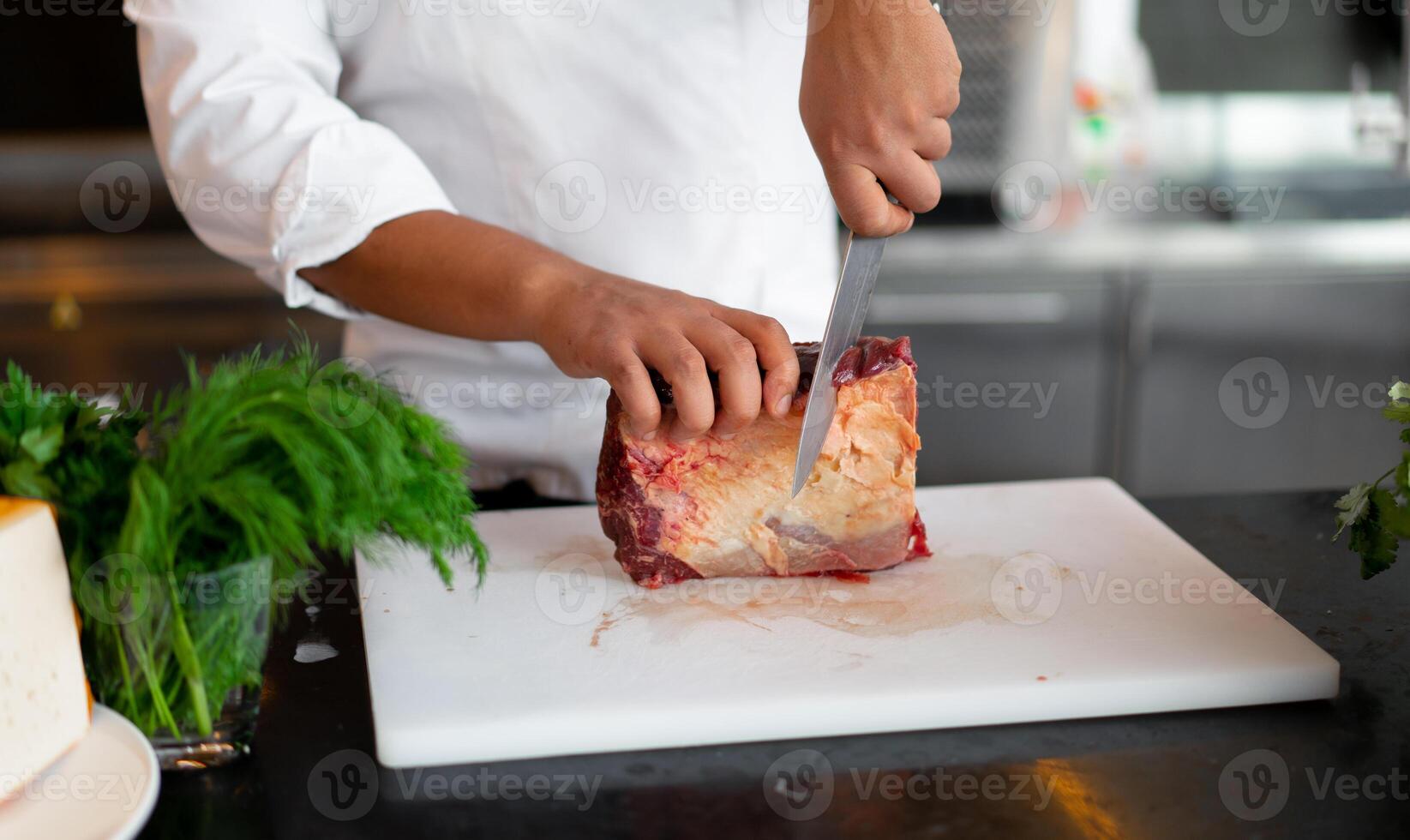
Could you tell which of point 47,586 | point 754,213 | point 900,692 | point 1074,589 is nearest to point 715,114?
point 754,213

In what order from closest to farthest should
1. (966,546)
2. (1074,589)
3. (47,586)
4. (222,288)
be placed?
(47,586) → (1074,589) → (966,546) → (222,288)

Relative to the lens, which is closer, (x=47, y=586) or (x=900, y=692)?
(x=47, y=586)

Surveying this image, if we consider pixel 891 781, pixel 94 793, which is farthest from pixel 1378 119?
pixel 94 793

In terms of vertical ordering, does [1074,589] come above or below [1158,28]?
below

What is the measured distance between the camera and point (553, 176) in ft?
4.74

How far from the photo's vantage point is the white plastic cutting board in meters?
0.84

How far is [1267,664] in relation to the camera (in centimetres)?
88

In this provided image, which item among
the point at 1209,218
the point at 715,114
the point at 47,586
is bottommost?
the point at 1209,218

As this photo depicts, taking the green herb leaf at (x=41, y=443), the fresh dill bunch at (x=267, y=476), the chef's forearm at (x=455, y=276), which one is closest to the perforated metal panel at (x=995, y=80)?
the chef's forearm at (x=455, y=276)

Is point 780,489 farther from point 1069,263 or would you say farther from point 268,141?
point 1069,263

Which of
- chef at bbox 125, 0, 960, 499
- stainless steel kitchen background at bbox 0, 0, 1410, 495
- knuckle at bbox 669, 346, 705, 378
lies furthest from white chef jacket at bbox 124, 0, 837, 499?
stainless steel kitchen background at bbox 0, 0, 1410, 495

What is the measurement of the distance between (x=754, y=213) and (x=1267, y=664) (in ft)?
2.75

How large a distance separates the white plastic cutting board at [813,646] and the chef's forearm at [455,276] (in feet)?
0.72

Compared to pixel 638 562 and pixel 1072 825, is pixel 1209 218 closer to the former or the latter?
pixel 638 562
